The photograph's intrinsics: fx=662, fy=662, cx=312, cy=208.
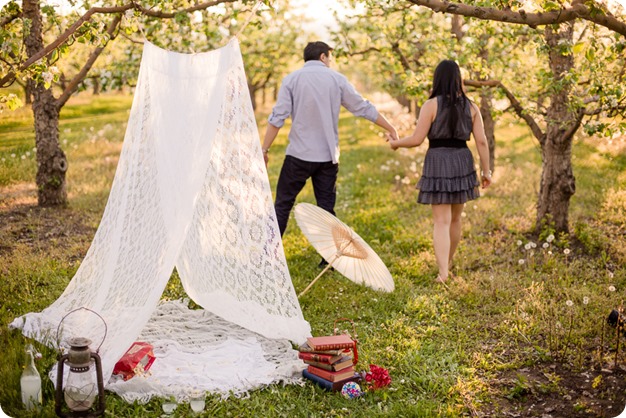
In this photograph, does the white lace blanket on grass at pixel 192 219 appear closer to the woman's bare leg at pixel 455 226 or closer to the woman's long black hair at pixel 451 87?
the woman's long black hair at pixel 451 87

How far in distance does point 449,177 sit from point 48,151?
4709mm

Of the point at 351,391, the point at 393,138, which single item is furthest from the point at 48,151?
the point at 351,391

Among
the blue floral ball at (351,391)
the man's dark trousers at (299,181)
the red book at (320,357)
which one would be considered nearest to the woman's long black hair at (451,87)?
the man's dark trousers at (299,181)

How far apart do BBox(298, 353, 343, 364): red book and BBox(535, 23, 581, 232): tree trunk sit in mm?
4016

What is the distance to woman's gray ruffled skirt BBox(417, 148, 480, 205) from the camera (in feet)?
19.6

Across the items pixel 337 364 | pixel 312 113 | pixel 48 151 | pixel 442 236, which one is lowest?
pixel 337 364

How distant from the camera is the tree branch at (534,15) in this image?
4.03m

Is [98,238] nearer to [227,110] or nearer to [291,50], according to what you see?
[227,110]

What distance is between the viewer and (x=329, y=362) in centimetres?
417

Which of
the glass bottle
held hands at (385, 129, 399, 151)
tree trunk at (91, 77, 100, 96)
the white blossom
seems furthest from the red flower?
tree trunk at (91, 77, 100, 96)

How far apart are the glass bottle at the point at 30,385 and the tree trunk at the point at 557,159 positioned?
5491 millimetres

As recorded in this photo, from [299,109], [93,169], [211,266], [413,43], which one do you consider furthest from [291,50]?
[211,266]

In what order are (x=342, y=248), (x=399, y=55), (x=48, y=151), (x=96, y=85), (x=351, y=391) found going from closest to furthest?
(x=351, y=391), (x=342, y=248), (x=48, y=151), (x=96, y=85), (x=399, y=55)

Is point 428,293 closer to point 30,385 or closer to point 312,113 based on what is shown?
point 312,113
